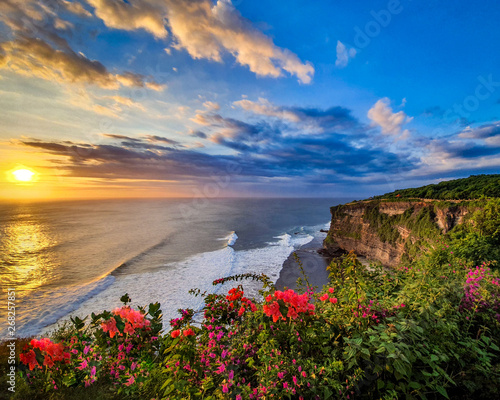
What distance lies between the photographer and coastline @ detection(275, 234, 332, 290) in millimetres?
21941

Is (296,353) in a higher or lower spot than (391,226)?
higher

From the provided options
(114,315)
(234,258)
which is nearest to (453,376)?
(114,315)

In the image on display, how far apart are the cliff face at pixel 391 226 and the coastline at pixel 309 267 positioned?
3071 mm

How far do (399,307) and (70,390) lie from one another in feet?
15.6

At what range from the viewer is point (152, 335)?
3.14 metres

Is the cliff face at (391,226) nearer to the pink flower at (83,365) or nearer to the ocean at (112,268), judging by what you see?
the ocean at (112,268)

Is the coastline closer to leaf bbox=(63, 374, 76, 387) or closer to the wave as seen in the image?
leaf bbox=(63, 374, 76, 387)

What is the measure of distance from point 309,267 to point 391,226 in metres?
12.8

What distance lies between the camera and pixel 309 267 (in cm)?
2786

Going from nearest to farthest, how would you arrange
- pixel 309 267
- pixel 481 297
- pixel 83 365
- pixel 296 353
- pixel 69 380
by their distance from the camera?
pixel 296 353 → pixel 69 380 → pixel 83 365 → pixel 481 297 → pixel 309 267

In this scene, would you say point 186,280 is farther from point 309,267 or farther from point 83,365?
point 83,365

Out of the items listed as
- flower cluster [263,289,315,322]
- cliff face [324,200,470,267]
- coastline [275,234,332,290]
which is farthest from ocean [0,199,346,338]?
flower cluster [263,289,315,322]

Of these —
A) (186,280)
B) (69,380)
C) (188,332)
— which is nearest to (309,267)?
(186,280)

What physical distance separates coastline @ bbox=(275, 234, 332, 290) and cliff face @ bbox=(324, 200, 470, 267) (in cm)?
307
